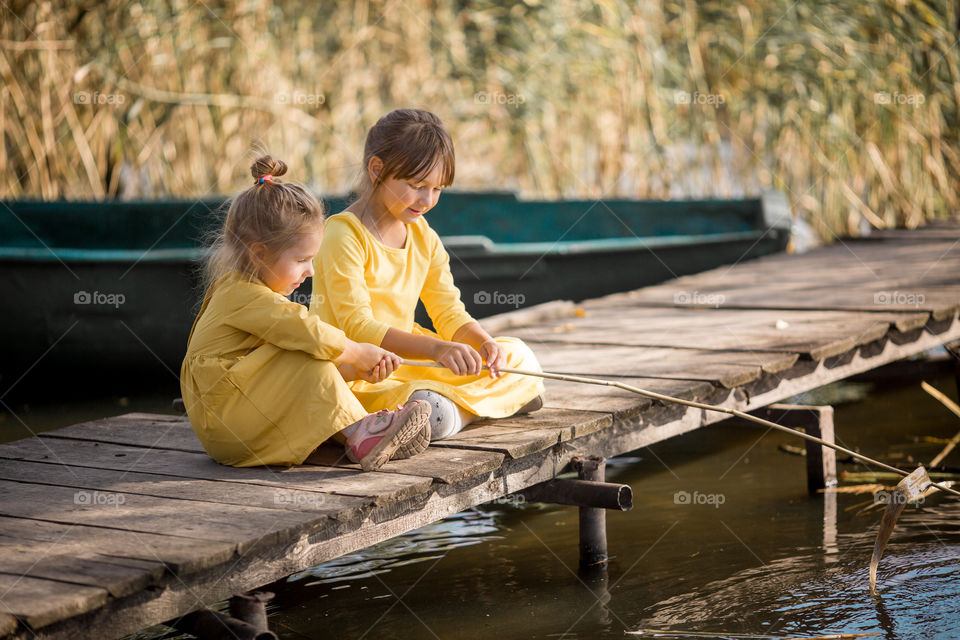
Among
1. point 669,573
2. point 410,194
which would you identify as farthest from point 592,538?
point 410,194

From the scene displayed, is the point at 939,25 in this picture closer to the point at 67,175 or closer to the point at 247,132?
the point at 247,132

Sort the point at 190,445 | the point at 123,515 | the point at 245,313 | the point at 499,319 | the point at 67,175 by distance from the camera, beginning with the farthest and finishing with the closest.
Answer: the point at 67,175 < the point at 499,319 < the point at 190,445 < the point at 245,313 < the point at 123,515

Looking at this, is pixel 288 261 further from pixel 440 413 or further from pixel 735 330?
pixel 735 330

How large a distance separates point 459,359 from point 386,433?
34 cm

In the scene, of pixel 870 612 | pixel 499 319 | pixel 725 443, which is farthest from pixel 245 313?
pixel 725 443

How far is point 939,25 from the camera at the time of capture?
276 inches

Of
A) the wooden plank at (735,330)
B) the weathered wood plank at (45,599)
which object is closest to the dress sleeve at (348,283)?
the weathered wood plank at (45,599)

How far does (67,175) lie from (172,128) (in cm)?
65

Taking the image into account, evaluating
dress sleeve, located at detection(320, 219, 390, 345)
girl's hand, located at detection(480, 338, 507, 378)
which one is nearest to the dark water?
girl's hand, located at detection(480, 338, 507, 378)

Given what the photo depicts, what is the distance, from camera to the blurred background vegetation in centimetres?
660

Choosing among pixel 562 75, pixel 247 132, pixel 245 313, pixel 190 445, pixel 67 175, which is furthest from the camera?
pixel 562 75

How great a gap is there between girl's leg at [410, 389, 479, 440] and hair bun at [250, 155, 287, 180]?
2.05ft

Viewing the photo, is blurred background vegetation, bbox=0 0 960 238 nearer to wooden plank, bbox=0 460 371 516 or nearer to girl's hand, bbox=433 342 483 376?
wooden plank, bbox=0 460 371 516

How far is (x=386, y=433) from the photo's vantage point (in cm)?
254
